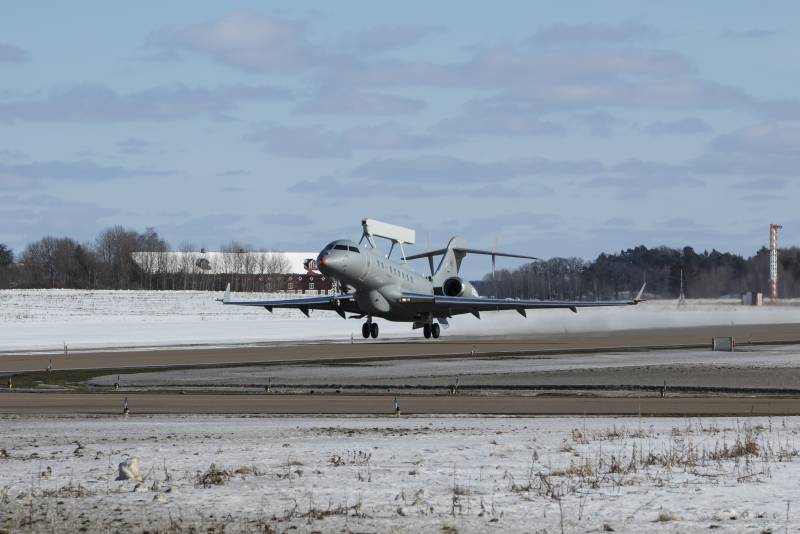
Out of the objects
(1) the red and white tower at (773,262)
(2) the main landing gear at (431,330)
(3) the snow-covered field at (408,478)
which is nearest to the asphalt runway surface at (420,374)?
(2) the main landing gear at (431,330)

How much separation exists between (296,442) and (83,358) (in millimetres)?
36348

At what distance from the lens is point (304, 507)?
47.7 feet

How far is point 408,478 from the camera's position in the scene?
16859 mm

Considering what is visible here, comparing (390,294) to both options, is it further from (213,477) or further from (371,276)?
(213,477)

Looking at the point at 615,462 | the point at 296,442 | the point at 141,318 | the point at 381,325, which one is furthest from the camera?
the point at 141,318

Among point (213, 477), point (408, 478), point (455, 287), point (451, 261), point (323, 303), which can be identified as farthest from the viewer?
point (451, 261)

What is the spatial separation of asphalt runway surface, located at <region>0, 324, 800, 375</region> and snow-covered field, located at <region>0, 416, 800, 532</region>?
2760 cm

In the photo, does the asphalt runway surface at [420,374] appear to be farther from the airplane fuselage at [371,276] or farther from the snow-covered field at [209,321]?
the snow-covered field at [209,321]

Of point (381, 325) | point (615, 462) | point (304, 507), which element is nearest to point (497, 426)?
point (615, 462)

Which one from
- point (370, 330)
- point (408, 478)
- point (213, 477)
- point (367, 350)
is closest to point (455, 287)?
point (370, 330)

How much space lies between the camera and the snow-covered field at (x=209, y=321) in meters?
79.6

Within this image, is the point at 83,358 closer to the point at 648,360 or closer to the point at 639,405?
the point at 648,360

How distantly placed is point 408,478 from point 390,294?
51.4 meters

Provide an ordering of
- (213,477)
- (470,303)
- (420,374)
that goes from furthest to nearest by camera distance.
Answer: (470,303), (420,374), (213,477)
